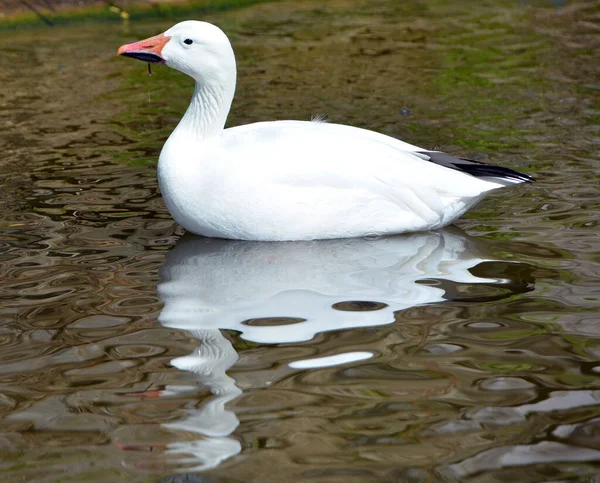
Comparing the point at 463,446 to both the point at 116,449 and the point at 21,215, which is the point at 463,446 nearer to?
the point at 116,449

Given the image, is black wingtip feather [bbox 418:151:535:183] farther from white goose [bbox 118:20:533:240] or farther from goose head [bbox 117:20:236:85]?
goose head [bbox 117:20:236:85]

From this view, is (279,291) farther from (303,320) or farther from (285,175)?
(285,175)

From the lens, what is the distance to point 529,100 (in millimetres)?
10008

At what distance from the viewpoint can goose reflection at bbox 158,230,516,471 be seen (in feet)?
14.9

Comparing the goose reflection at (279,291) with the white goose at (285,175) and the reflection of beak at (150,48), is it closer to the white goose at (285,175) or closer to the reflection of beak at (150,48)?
the white goose at (285,175)

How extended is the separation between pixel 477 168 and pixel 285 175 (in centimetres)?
137

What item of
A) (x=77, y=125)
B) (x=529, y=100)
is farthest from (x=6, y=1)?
(x=529, y=100)

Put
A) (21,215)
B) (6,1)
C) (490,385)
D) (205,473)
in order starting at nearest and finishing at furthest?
(205,473)
(490,385)
(21,215)
(6,1)

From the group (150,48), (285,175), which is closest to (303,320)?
(285,175)

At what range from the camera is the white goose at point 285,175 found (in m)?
6.27

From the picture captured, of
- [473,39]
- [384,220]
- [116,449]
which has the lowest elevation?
[116,449]

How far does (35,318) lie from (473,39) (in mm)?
9318

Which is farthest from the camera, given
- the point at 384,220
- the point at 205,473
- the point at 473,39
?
the point at 473,39

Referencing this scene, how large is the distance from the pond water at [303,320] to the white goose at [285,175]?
196mm
